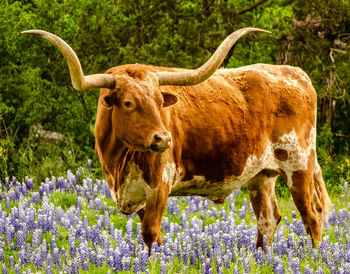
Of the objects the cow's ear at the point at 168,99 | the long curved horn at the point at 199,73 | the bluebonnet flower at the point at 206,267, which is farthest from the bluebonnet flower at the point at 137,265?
the long curved horn at the point at 199,73

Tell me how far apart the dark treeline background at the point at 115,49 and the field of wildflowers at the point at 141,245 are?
2993 millimetres

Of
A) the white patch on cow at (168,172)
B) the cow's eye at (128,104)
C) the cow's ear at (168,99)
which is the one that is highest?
the cow's eye at (128,104)

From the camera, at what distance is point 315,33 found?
11727 mm

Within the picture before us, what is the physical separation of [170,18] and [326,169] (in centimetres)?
418

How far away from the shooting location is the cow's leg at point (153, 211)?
4887 mm

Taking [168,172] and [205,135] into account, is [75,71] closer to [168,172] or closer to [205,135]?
[168,172]

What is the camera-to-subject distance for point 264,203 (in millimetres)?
6402

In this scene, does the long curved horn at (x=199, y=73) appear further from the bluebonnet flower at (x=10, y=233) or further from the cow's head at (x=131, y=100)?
the bluebonnet flower at (x=10, y=233)

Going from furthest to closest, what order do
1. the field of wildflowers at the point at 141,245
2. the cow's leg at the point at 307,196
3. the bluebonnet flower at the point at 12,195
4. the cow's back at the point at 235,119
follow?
the bluebonnet flower at the point at 12,195 < the cow's leg at the point at 307,196 < the cow's back at the point at 235,119 < the field of wildflowers at the point at 141,245

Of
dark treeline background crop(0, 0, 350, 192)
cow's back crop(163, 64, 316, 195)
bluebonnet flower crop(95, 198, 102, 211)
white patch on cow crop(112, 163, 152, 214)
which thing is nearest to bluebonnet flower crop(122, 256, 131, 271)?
white patch on cow crop(112, 163, 152, 214)

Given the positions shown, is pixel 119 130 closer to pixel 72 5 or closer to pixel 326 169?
pixel 326 169

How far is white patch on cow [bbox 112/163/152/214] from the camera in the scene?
4941mm

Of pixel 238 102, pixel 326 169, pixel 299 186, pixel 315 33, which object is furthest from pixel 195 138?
pixel 315 33

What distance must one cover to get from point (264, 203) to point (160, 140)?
2.38 m
